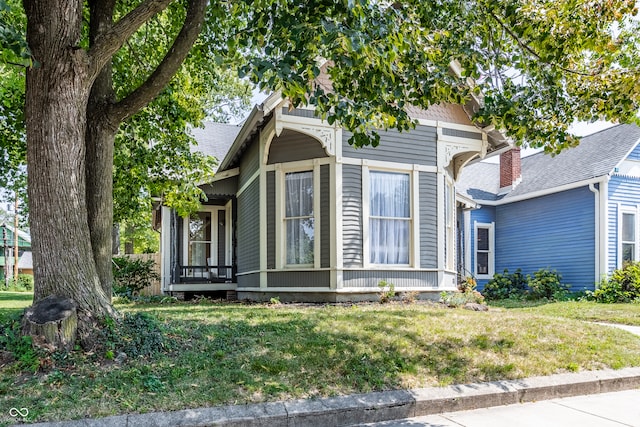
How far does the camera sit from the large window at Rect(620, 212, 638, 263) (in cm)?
1451

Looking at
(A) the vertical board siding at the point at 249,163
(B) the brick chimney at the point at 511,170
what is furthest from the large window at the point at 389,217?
(B) the brick chimney at the point at 511,170

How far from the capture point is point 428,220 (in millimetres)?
10438

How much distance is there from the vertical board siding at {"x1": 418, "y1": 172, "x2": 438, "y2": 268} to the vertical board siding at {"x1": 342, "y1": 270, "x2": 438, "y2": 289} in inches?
10.0

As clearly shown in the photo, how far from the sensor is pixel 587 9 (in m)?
6.33

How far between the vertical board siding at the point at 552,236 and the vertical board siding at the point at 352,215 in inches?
336

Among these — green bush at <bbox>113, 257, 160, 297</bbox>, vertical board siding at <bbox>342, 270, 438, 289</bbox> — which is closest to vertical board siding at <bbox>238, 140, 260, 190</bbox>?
vertical board siding at <bbox>342, 270, 438, 289</bbox>

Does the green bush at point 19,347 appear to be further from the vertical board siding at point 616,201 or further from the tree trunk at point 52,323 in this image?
the vertical board siding at point 616,201

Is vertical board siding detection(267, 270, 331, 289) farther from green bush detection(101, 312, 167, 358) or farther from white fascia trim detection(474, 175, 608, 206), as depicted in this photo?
white fascia trim detection(474, 175, 608, 206)

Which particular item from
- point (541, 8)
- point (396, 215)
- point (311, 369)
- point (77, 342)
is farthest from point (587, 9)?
point (77, 342)

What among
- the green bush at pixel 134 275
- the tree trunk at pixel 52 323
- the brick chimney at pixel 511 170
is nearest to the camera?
the tree trunk at pixel 52 323

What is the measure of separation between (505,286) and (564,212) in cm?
Answer: 308

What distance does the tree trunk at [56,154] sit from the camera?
4617 mm

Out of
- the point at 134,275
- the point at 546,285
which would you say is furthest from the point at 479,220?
the point at 134,275

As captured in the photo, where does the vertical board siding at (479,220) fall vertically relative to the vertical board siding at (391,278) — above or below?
above
